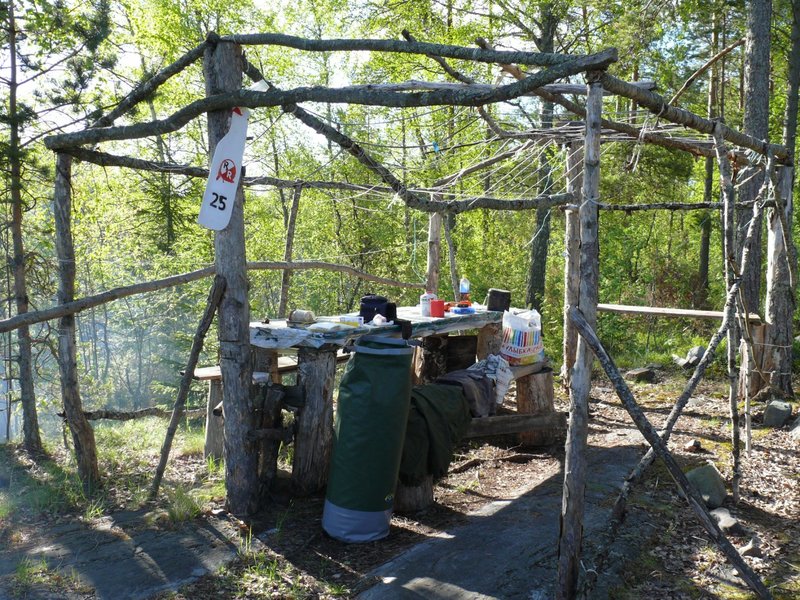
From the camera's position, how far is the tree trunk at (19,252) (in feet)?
23.1

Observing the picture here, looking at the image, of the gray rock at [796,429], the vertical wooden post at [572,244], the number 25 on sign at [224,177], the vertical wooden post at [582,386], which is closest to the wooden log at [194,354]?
the number 25 on sign at [224,177]

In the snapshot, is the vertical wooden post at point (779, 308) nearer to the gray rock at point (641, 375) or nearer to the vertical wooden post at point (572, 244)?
the gray rock at point (641, 375)

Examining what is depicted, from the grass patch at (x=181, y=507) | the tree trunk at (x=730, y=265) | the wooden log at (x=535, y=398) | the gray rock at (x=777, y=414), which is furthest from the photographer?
the gray rock at (x=777, y=414)

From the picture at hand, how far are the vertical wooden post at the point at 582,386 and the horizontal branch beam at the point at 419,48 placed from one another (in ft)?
1.32

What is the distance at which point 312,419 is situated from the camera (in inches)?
190

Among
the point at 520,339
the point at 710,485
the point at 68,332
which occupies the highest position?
the point at 68,332

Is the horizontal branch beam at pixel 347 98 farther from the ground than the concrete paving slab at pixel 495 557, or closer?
farther from the ground

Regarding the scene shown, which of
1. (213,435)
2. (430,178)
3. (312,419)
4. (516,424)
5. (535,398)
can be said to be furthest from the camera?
(430,178)

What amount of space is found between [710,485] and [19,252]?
22.8 feet

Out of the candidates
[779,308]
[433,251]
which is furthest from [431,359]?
[779,308]

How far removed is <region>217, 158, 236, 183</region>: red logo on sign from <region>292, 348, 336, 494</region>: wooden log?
51.1 inches

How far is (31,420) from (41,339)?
4.16 ft

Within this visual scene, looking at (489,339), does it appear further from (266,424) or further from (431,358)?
(266,424)

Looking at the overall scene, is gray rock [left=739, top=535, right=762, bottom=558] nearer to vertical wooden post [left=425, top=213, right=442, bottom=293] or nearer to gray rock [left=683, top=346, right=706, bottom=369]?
vertical wooden post [left=425, top=213, right=442, bottom=293]
